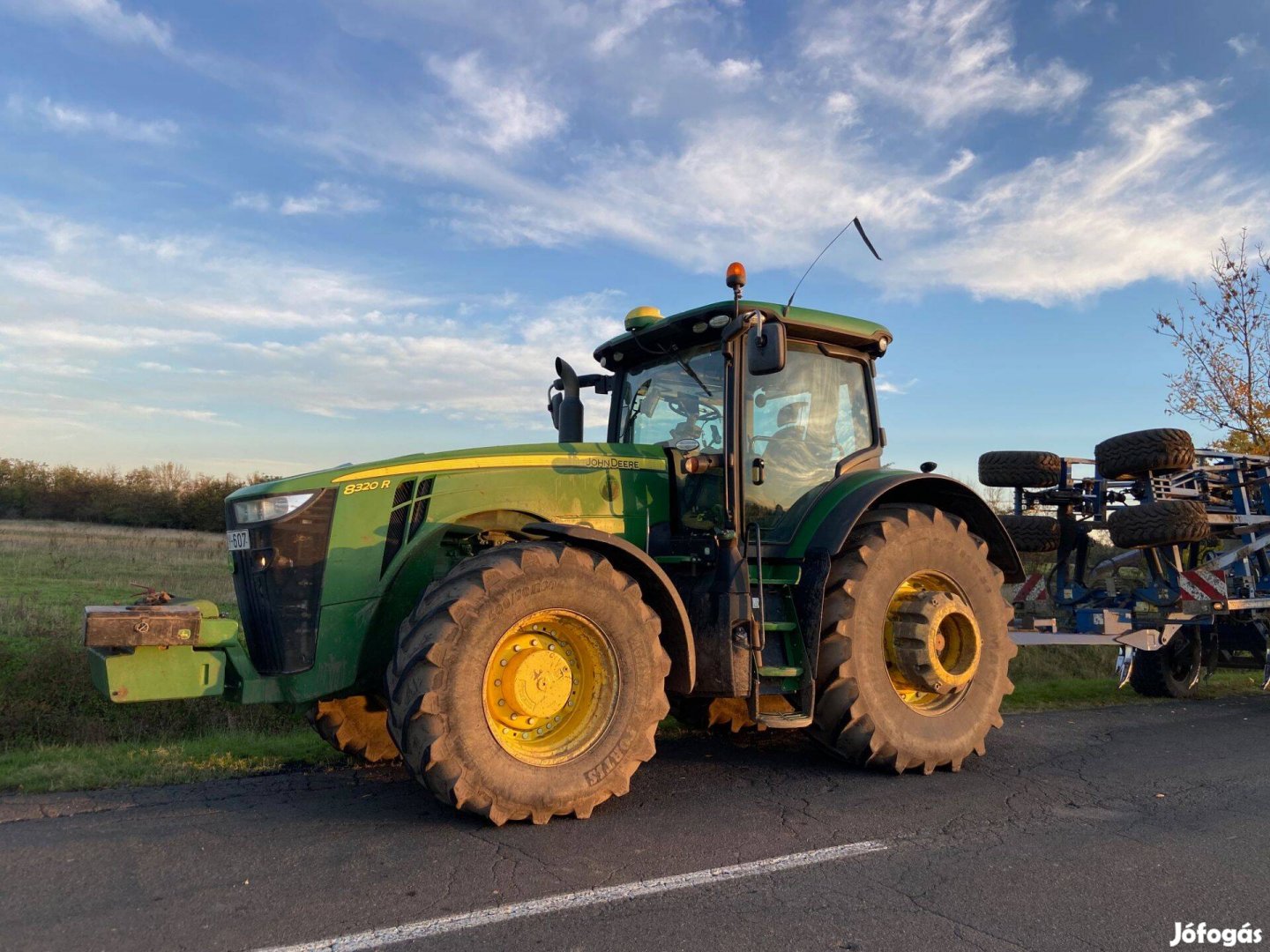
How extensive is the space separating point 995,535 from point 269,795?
4756mm

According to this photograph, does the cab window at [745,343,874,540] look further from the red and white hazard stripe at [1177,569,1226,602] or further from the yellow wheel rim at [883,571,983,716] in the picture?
the red and white hazard stripe at [1177,569,1226,602]

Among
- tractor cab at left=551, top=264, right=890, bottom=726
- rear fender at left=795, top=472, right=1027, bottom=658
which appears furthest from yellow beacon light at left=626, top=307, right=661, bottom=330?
rear fender at left=795, top=472, right=1027, bottom=658

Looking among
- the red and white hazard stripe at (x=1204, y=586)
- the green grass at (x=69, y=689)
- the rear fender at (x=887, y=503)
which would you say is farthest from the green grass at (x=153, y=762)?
the red and white hazard stripe at (x=1204, y=586)

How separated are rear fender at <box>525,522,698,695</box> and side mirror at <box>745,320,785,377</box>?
3.77 feet

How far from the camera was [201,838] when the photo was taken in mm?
3932

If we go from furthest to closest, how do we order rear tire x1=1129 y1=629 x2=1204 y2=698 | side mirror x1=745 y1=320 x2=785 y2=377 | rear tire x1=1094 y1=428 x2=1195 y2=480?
rear tire x1=1129 y1=629 x2=1204 y2=698, rear tire x1=1094 y1=428 x2=1195 y2=480, side mirror x1=745 y1=320 x2=785 y2=377

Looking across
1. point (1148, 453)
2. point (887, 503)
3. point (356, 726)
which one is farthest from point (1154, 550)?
point (356, 726)

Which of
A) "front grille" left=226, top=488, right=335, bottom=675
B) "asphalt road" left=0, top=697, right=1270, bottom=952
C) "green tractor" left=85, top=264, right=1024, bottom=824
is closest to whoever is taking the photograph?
"asphalt road" left=0, top=697, right=1270, bottom=952

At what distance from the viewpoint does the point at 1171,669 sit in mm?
9188

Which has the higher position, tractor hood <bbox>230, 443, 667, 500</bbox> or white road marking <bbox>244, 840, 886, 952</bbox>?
tractor hood <bbox>230, 443, 667, 500</bbox>

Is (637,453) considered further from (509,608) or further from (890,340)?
(890,340)

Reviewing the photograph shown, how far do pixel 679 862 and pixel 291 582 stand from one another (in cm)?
221

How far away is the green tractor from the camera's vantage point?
13.5 ft

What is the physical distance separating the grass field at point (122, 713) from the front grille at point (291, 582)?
1.24 m
